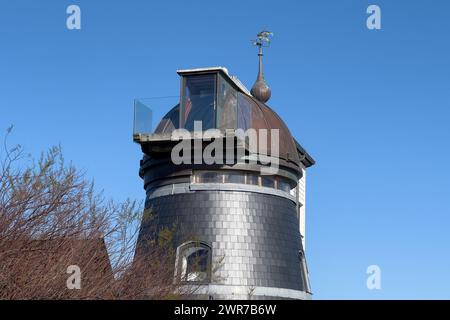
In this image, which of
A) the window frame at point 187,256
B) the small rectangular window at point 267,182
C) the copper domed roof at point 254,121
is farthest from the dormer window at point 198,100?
the window frame at point 187,256

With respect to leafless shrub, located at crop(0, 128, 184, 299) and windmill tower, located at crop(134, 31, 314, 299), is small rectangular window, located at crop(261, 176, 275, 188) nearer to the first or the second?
windmill tower, located at crop(134, 31, 314, 299)

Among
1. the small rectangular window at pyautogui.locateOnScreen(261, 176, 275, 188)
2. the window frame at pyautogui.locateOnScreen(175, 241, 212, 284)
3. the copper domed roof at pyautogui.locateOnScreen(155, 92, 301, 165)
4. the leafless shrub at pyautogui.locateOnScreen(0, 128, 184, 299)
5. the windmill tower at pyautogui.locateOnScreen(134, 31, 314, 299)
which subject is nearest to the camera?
the leafless shrub at pyautogui.locateOnScreen(0, 128, 184, 299)

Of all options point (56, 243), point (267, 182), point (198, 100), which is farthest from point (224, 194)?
point (56, 243)

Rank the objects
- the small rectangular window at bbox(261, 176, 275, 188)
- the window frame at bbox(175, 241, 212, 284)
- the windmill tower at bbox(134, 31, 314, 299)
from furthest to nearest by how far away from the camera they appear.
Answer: the small rectangular window at bbox(261, 176, 275, 188)
the windmill tower at bbox(134, 31, 314, 299)
the window frame at bbox(175, 241, 212, 284)

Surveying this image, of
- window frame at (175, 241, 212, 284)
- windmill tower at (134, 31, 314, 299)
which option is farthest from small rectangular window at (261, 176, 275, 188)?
window frame at (175, 241, 212, 284)

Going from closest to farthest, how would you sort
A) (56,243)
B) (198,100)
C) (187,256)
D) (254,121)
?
(56,243) → (187,256) → (198,100) → (254,121)

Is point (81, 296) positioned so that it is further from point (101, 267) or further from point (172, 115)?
point (172, 115)

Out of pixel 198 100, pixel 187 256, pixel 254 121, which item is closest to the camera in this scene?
pixel 187 256

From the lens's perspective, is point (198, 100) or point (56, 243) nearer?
point (56, 243)

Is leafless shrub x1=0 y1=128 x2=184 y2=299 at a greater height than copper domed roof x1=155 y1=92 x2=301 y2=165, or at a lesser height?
lesser

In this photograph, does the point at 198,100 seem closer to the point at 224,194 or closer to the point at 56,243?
the point at 224,194

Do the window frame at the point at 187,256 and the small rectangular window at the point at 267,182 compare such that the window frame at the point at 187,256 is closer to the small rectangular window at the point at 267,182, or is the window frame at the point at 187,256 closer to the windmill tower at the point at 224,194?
the windmill tower at the point at 224,194

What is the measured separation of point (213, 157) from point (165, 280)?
5725mm

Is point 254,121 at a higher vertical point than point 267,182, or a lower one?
higher
